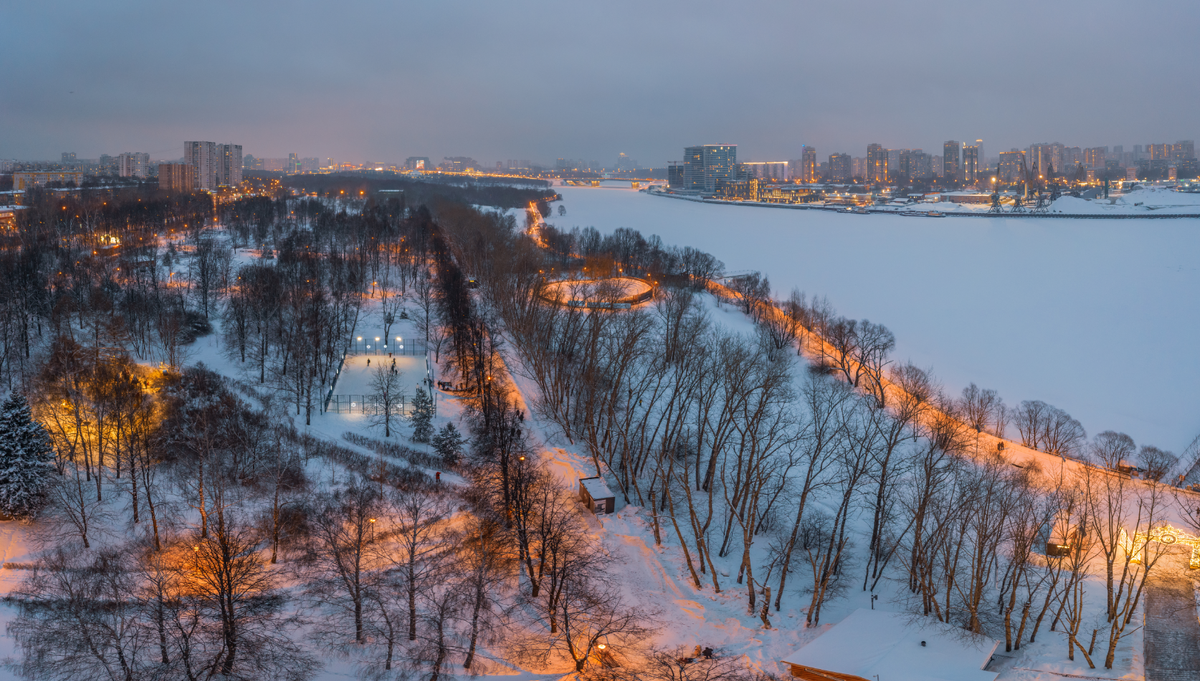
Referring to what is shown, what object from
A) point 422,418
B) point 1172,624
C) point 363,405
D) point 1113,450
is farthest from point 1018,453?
point 363,405

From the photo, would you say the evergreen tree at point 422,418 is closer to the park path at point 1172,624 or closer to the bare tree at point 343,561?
the bare tree at point 343,561

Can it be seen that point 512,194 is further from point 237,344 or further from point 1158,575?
point 1158,575

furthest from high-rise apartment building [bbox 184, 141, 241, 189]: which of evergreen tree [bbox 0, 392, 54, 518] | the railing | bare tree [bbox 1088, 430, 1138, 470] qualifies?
bare tree [bbox 1088, 430, 1138, 470]

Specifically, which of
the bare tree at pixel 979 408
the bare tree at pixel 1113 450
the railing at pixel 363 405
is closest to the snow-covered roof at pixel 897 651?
the bare tree at pixel 1113 450

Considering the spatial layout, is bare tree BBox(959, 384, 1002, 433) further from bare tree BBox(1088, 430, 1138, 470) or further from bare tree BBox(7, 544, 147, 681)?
bare tree BBox(7, 544, 147, 681)

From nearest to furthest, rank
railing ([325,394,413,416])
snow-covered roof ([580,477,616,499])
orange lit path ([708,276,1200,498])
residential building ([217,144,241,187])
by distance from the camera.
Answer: snow-covered roof ([580,477,616,499]), orange lit path ([708,276,1200,498]), railing ([325,394,413,416]), residential building ([217,144,241,187])
